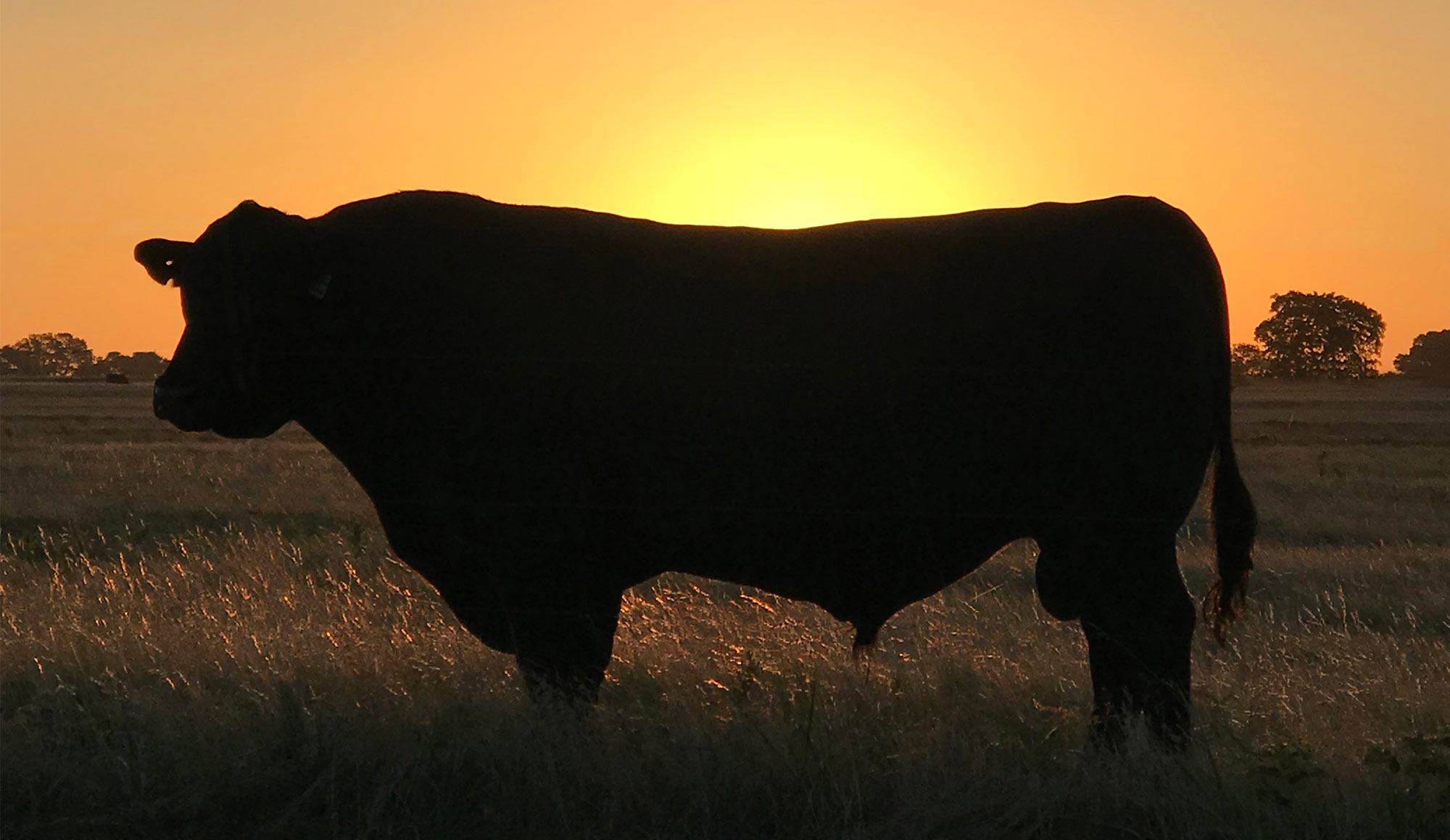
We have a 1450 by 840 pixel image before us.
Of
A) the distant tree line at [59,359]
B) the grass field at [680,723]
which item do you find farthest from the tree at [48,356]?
the grass field at [680,723]

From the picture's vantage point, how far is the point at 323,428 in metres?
5.59

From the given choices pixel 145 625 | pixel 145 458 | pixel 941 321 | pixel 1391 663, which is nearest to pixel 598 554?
pixel 941 321

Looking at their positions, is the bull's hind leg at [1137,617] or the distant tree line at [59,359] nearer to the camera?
the bull's hind leg at [1137,617]

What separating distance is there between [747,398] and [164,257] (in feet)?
7.41

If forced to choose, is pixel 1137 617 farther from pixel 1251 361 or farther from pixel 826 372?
pixel 1251 361

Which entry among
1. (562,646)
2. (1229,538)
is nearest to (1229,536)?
(1229,538)

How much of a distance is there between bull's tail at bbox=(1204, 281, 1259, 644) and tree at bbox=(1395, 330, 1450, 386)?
339 feet

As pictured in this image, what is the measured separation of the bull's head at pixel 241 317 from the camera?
5332 mm

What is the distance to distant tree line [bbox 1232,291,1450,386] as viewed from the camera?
10188 centimetres

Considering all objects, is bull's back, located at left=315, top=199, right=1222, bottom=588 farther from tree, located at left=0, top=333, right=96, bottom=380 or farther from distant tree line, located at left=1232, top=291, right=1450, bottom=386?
tree, located at left=0, top=333, right=96, bottom=380

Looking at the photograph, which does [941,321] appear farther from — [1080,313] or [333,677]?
[333,677]

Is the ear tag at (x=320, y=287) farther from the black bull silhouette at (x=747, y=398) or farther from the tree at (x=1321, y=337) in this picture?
the tree at (x=1321, y=337)

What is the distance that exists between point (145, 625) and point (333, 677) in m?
1.71

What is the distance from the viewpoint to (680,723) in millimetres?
5051
